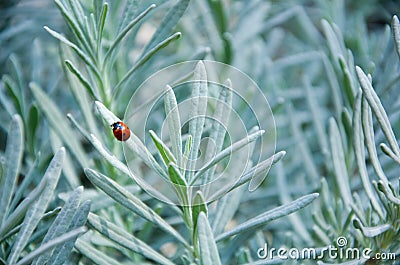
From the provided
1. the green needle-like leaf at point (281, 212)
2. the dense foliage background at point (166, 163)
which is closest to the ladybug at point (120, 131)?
the dense foliage background at point (166, 163)

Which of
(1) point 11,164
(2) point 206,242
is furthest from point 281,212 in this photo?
(1) point 11,164

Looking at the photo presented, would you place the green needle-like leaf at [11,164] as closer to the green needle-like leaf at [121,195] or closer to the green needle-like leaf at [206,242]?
the green needle-like leaf at [121,195]

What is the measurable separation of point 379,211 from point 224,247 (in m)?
0.20

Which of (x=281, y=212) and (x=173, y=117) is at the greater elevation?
(x=173, y=117)

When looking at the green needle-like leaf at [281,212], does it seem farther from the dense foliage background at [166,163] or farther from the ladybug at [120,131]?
the ladybug at [120,131]

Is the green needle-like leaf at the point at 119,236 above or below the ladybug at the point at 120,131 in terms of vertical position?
below

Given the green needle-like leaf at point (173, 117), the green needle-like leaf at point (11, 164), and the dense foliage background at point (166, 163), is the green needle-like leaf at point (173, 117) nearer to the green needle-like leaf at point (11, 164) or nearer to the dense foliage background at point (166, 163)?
the dense foliage background at point (166, 163)

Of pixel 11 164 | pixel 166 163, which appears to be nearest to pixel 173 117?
pixel 166 163

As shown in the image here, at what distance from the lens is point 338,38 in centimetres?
75

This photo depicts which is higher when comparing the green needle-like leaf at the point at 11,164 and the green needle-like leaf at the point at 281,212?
the green needle-like leaf at the point at 11,164

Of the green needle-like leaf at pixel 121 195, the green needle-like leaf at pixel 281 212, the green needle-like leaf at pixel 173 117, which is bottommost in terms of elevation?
the green needle-like leaf at pixel 281 212

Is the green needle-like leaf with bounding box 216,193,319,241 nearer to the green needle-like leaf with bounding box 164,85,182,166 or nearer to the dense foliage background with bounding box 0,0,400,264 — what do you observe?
the dense foliage background with bounding box 0,0,400,264

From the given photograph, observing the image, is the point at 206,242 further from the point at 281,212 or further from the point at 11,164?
the point at 11,164

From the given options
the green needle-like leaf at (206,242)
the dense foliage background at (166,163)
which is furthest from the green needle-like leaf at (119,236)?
the green needle-like leaf at (206,242)
